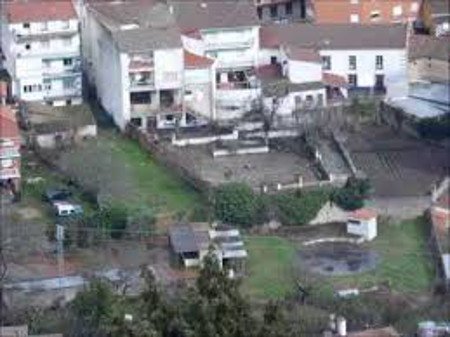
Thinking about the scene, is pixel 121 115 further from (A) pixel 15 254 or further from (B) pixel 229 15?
(A) pixel 15 254

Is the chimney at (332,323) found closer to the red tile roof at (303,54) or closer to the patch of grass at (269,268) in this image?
the patch of grass at (269,268)

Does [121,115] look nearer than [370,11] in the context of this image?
Yes

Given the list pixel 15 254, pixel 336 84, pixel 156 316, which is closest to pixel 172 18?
pixel 336 84

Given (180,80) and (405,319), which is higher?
(180,80)

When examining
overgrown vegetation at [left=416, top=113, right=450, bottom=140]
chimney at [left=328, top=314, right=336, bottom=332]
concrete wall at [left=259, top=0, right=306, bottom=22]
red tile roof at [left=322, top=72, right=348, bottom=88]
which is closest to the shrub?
chimney at [left=328, top=314, right=336, bottom=332]

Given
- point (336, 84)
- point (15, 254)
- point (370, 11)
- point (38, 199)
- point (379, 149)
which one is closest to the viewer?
point (15, 254)

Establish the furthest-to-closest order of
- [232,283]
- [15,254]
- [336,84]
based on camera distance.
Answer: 1. [336,84]
2. [15,254]
3. [232,283]
